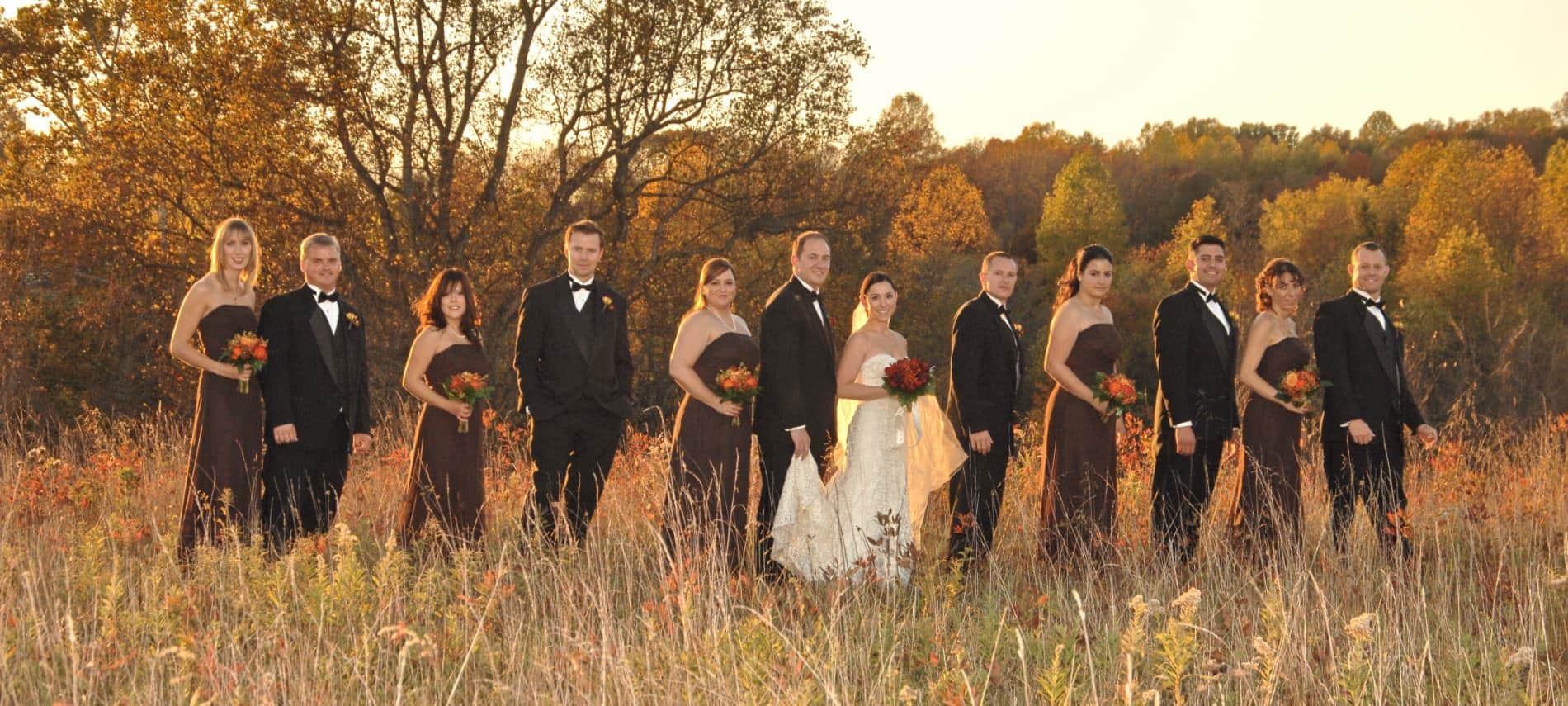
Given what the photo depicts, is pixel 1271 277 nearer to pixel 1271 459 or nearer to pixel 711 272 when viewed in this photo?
pixel 1271 459

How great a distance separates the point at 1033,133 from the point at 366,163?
10004 cm

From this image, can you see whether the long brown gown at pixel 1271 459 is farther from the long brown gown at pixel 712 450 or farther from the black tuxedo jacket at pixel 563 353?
the black tuxedo jacket at pixel 563 353

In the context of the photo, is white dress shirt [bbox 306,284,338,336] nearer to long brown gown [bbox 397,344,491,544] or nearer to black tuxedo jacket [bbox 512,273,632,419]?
long brown gown [bbox 397,344,491,544]

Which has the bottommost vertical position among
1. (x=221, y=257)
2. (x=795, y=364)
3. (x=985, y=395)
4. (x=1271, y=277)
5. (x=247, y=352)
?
(x=985, y=395)

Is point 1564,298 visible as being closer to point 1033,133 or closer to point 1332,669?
point 1332,669

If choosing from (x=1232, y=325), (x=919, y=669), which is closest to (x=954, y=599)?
(x=919, y=669)

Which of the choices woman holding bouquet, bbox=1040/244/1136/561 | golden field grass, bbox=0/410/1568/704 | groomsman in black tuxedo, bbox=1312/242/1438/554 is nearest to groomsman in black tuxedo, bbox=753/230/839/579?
golden field grass, bbox=0/410/1568/704

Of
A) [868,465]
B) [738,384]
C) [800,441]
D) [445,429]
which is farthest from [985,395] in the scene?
[445,429]

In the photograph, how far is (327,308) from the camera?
24.2 ft

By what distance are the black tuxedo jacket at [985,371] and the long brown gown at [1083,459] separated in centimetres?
26

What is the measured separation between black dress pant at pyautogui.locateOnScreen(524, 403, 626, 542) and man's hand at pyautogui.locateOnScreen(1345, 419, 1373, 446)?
13.7 ft

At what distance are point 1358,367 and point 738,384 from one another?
3.67 m

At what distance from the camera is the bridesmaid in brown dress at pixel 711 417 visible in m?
6.99

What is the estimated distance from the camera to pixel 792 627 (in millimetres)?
5586
